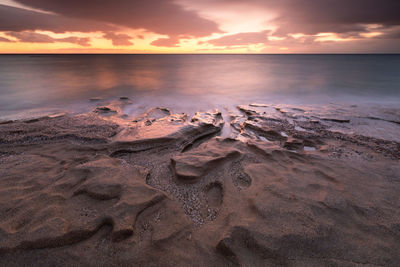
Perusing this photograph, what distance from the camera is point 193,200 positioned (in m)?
2.73

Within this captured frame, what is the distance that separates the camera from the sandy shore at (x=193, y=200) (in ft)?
6.29

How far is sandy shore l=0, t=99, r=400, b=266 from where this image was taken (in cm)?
192

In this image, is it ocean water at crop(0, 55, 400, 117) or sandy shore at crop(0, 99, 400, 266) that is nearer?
sandy shore at crop(0, 99, 400, 266)

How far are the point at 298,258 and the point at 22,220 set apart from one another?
3.19 meters

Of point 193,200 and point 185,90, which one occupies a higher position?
point 185,90

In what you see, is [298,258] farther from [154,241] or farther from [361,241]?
[154,241]

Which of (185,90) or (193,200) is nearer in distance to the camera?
(193,200)

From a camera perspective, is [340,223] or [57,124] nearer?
[340,223]

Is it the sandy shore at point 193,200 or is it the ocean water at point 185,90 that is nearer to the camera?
the sandy shore at point 193,200

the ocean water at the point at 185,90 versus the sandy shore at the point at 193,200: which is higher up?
the ocean water at the point at 185,90

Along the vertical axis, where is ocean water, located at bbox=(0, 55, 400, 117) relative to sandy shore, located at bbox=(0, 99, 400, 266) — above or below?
above

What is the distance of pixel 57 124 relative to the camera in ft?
17.1

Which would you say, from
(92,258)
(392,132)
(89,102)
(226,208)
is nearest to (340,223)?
(226,208)

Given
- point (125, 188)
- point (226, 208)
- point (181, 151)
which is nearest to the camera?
point (226, 208)
